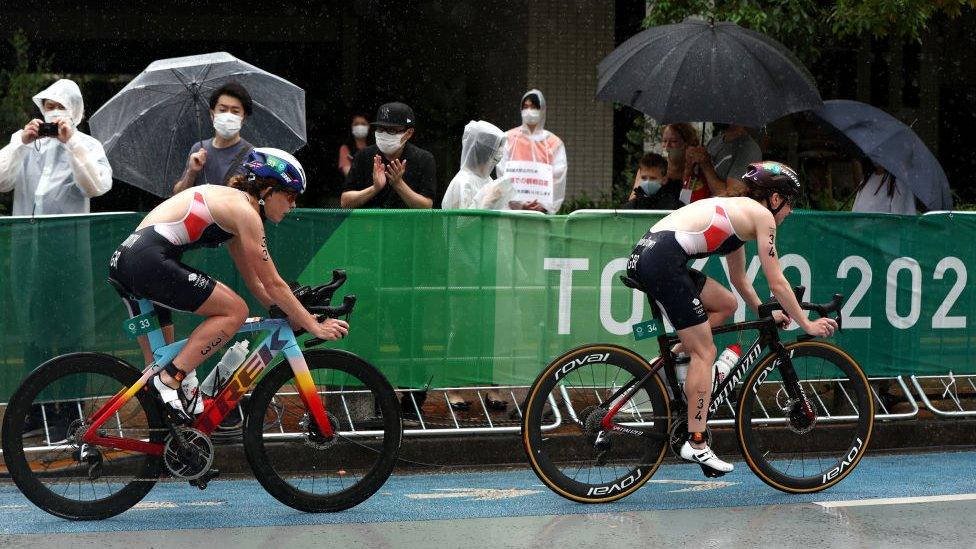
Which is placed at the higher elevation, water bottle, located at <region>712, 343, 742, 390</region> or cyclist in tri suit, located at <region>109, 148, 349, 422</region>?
cyclist in tri suit, located at <region>109, 148, 349, 422</region>

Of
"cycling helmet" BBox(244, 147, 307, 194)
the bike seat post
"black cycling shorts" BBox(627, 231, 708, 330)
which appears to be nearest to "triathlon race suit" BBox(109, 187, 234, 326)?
the bike seat post

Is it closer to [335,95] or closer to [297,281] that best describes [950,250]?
[297,281]

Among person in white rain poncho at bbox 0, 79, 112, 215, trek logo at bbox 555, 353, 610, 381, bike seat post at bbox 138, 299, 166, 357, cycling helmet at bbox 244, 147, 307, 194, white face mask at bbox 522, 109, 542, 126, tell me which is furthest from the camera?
white face mask at bbox 522, 109, 542, 126

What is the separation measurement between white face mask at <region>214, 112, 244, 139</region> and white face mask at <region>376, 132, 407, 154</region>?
1.07 meters

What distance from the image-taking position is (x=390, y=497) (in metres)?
7.26

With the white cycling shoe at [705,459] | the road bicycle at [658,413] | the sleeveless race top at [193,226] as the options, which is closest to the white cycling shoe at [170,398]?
the sleeveless race top at [193,226]

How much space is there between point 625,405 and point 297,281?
207cm

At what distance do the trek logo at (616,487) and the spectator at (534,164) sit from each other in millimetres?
2924

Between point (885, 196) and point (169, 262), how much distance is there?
17.2ft

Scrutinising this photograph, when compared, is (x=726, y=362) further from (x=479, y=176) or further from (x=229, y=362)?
(x=229, y=362)

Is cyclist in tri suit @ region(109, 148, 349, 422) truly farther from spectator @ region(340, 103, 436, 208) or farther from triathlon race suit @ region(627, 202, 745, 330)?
spectator @ region(340, 103, 436, 208)

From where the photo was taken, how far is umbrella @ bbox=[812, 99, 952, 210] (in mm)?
9430

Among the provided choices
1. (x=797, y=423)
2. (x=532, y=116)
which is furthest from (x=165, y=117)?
(x=797, y=423)

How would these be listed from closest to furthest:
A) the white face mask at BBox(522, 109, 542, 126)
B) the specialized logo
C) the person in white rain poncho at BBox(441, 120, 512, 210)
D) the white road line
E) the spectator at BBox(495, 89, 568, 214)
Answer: the white road line, the specialized logo, the person in white rain poncho at BBox(441, 120, 512, 210), the spectator at BBox(495, 89, 568, 214), the white face mask at BBox(522, 109, 542, 126)
